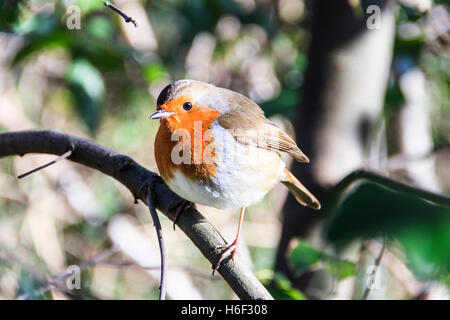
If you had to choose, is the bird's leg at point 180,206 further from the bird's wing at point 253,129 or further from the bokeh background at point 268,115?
the bokeh background at point 268,115

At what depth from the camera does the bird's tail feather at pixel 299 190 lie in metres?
2.30

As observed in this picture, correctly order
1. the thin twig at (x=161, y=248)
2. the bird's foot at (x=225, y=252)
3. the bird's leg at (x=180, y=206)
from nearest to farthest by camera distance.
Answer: the thin twig at (x=161, y=248) < the bird's foot at (x=225, y=252) < the bird's leg at (x=180, y=206)

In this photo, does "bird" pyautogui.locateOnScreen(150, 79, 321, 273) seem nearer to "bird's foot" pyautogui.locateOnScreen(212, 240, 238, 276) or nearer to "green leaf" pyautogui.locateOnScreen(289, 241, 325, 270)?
"bird's foot" pyautogui.locateOnScreen(212, 240, 238, 276)

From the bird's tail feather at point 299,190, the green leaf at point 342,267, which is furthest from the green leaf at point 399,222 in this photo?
the bird's tail feather at point 299,190

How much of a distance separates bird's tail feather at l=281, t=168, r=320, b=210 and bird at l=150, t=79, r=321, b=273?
0.24m

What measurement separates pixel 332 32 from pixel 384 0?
35 cm

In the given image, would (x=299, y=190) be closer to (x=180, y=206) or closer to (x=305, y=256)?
(x=305, y=256)

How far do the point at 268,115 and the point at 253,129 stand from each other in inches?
24.4

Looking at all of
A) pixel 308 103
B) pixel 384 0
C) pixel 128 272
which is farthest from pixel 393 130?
pixel 128 272

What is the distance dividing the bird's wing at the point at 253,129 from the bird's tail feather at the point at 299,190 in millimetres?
211

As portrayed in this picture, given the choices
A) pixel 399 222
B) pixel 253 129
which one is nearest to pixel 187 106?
pixel 253 129

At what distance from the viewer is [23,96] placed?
4285mm

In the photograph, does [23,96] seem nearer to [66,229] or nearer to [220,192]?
[66,229]

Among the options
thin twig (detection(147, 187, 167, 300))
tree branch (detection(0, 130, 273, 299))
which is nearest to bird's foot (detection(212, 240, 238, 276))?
tree branch (detection(0, 130, 273, 299))
